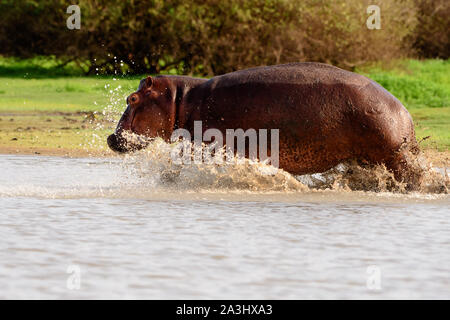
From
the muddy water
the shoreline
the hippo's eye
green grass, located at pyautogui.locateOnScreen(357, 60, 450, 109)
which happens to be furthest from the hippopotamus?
green grass, located at pyautogui.locateOnScreen(357, 60, 450, 109)

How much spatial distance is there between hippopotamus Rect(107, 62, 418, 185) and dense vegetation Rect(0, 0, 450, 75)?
41.1ft

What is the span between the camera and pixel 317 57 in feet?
65.2

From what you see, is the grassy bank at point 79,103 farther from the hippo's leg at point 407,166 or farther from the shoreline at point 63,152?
the hippo's leg at point 407,166

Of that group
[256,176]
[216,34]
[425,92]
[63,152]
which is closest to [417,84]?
[425,92]

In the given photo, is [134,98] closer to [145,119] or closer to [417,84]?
[145,119]

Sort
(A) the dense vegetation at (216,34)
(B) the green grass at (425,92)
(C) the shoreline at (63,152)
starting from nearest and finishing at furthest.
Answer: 1. (C) the shoreline at (63,152)
2. (B) the green grass at (425,92)
3. (A) the dense vegetation at (216,34)

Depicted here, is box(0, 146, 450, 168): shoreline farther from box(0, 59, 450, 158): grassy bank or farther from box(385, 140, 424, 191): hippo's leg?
box(385, 140, 424, 191): hippo's leg

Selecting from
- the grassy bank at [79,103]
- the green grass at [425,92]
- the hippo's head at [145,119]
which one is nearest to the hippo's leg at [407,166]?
the hippo's head at [145,119]

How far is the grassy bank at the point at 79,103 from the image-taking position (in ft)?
39.7

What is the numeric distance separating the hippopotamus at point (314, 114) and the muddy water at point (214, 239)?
1.11ft

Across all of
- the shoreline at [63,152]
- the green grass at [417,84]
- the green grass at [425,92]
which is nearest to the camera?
the shoreline at [63,152]

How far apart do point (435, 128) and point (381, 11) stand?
8.44 m

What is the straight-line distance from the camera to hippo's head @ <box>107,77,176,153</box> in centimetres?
749

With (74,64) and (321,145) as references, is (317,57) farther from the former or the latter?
(321,145)
